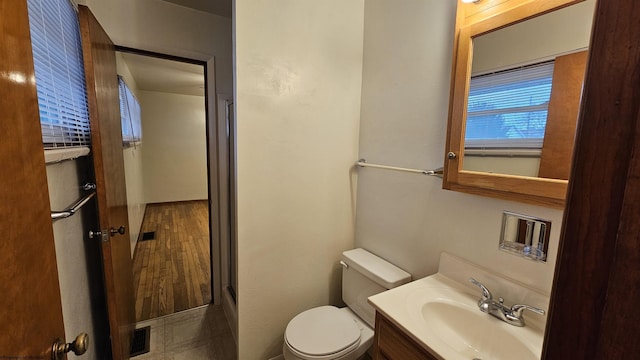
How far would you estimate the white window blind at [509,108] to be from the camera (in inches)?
36.2

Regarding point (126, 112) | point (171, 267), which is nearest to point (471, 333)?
point (171, 267)

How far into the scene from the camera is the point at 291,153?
164cm

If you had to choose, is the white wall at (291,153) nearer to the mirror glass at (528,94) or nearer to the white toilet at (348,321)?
the white toilet at (348,321)

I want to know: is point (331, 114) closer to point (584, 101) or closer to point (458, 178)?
point (458, 178)

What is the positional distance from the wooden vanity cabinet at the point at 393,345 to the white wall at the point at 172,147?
5787 mm

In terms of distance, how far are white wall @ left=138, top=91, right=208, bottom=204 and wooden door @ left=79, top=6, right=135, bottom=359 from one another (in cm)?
444

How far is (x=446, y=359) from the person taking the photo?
2.69ft

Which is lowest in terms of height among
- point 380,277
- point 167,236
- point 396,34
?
point 167,236

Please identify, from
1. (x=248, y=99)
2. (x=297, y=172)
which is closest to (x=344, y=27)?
(x=248, y=99)

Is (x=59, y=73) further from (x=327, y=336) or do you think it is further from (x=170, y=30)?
(x=327, y=336)

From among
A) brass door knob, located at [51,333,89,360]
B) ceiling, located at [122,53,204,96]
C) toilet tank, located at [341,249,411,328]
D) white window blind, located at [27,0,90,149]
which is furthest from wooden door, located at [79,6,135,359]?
ceiling, located at [122,53,204,96]

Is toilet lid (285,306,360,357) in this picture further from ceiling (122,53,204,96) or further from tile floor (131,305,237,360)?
ceiling (122,53,204,96)

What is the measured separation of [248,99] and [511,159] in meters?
1.28

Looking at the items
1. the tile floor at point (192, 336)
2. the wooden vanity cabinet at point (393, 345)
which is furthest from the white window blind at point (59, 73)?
the tile floor at point (192, 336)
